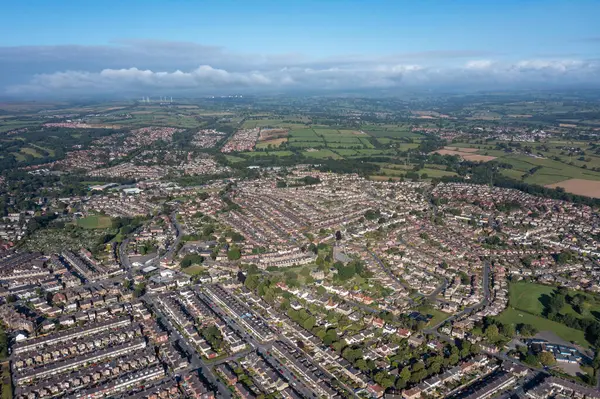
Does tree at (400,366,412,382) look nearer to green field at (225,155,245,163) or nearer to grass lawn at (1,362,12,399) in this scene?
grass lawn at (1,362,12,399)

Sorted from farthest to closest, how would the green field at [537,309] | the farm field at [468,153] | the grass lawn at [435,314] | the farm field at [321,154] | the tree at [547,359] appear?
the farm field at [321,154]
the farm field at [468,153]
the grass lawn at [435,314]
the green field at [537,309]
the tree at [547,359]

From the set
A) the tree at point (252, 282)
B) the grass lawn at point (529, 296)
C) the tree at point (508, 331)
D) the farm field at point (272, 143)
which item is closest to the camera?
the tree at point (508, 331)

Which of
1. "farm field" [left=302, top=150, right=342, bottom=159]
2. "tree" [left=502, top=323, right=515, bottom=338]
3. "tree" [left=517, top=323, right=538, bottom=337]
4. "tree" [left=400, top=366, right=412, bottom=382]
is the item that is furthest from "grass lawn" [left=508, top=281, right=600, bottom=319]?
"farm field" [left=302, top=150, right=342, bottom=159]

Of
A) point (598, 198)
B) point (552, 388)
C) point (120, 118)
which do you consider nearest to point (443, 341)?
point (552, 388)

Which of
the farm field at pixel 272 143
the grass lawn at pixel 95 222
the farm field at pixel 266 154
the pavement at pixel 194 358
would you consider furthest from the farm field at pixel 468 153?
the pavement at pixel 194 358

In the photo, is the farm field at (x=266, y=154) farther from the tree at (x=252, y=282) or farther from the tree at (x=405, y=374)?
the tree at (x=405, y=374)

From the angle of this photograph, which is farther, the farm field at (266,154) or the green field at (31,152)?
the farm field at (266,154)

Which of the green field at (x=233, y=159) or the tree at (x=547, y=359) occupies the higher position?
the green field at (x=233, y=159)
